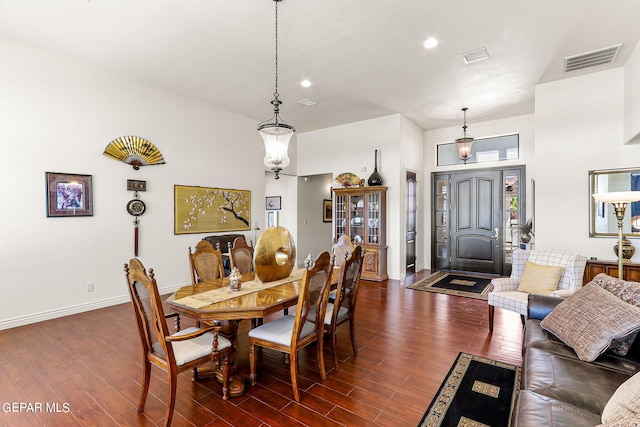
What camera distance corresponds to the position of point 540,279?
339 centimetres

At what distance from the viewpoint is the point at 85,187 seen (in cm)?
420

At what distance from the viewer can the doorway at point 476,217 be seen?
250 inches

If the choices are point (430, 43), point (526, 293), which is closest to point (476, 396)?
point (526, 293)

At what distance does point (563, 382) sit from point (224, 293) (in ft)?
7.35

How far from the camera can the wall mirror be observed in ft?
13.3

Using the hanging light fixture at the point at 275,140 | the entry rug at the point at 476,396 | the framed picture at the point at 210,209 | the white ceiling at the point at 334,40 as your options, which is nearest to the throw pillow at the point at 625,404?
the entry rug at the point at 476,396

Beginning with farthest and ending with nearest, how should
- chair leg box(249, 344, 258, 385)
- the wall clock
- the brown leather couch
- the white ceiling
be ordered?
the wall clock → the white ceiling → chair leg box(249, 344, 258, 385) → the brown leather couch

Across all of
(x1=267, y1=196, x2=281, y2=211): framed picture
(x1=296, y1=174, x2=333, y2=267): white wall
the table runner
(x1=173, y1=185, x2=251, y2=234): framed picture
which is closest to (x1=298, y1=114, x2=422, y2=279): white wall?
(x1=296, y1=174, x2=333, y2=267): white wall

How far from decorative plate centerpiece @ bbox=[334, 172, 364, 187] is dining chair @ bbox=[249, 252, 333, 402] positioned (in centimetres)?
416

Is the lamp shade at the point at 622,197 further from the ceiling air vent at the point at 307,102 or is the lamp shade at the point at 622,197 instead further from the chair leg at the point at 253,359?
the ceiling air vent at the point at 307,102

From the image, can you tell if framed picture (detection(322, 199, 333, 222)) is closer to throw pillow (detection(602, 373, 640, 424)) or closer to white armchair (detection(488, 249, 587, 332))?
white armchair (detection(488, 249, 587, 332))

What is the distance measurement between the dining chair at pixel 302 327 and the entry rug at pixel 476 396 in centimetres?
88

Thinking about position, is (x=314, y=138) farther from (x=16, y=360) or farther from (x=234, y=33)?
(x=16, y=360)

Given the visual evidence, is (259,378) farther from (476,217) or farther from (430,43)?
(476,217)
